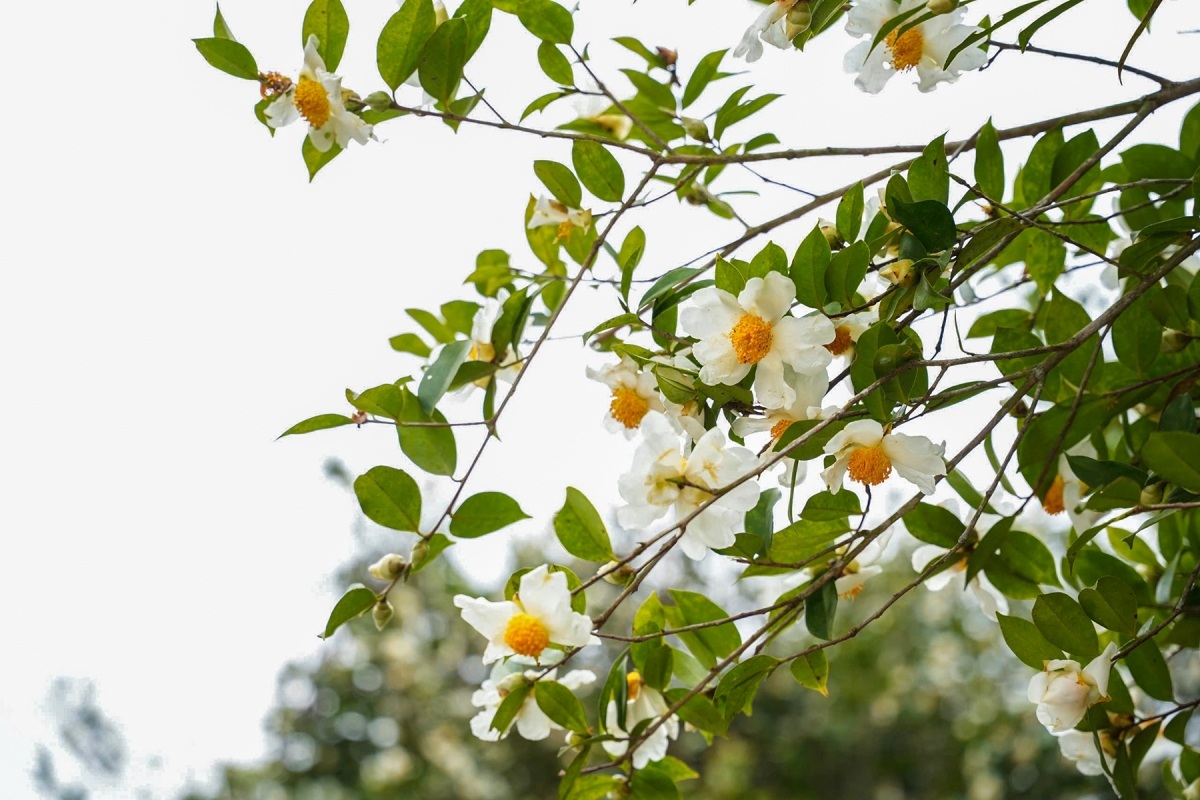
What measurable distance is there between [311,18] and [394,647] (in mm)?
3607

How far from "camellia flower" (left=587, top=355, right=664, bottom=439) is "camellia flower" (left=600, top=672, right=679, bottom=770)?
22cm

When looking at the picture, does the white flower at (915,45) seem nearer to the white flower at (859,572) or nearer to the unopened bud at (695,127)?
the unopened bud at (695,127)

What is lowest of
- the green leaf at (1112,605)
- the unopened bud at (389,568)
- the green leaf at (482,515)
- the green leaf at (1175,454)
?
the green leaf at (1112,605)

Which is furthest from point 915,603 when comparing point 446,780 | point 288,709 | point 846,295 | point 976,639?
point 846,295

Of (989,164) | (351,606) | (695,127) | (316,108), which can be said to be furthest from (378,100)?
(989,164)

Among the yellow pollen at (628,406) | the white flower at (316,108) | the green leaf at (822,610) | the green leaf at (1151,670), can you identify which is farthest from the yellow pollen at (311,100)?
the green leaf at (1151,670)

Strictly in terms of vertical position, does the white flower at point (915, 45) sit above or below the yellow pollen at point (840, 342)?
above

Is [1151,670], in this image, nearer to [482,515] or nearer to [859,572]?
[859,572]

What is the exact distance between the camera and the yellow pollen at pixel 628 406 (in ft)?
2.64

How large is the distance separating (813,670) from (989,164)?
44 centimetres

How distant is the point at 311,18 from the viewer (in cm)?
81

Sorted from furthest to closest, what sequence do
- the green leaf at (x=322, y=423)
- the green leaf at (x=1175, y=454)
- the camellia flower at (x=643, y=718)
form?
1. the camellia flower at (x=643, y=718)
2. the green leaf at (x=322, y=423)
3. the green leaf at (x=1175, y=454)

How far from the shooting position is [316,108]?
809 mm

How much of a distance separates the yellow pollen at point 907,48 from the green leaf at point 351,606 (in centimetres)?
58
